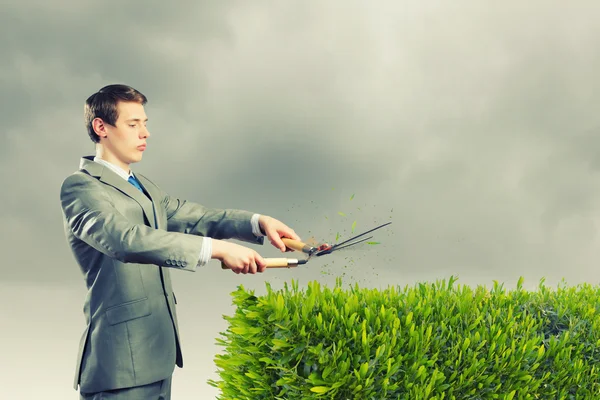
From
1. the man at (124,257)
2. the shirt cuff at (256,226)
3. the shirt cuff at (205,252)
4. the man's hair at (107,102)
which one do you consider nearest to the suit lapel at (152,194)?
the man at (124,257)

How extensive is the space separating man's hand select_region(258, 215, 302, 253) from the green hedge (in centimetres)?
79

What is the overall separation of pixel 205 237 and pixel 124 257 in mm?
555

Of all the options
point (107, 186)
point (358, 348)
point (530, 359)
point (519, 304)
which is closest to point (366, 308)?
point (358, 348)

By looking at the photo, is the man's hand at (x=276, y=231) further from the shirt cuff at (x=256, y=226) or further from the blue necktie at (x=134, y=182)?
the blue necktie at (x=134, y=182)

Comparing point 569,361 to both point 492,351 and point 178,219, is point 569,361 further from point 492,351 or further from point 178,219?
point 178,219

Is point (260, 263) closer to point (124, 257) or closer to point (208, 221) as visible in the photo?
point (124, 257)

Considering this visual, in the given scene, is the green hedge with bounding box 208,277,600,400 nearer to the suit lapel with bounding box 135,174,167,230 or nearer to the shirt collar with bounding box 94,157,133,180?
the suit lapel with bounding box 135,174,167,230

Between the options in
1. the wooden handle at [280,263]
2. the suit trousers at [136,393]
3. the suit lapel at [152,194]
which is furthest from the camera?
the suit lapel at [152,194]

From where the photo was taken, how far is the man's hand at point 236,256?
3.87 metres

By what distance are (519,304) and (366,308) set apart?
1.81 m

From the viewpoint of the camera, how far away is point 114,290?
14.0 ft

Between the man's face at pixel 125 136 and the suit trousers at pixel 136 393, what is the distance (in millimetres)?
1714

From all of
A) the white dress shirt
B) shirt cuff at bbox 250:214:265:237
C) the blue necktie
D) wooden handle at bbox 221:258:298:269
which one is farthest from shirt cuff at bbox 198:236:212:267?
shirt cuff at bbox 250:214:265:237

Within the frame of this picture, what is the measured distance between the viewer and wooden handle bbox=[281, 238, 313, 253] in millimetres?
4590
